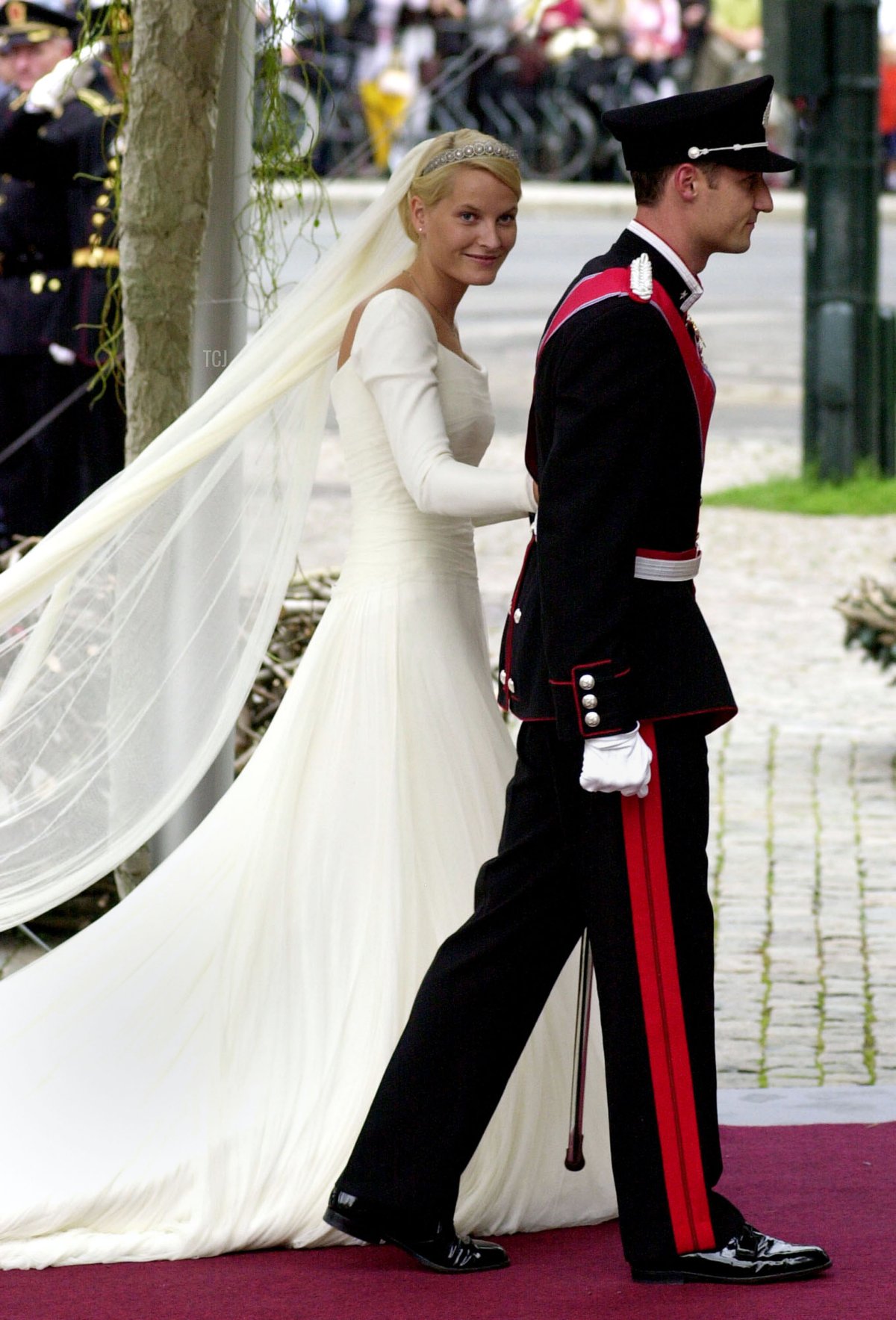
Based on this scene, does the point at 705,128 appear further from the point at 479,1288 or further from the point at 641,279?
the point at 479,1288

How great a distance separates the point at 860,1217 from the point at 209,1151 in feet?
3.43

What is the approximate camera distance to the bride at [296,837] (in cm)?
368

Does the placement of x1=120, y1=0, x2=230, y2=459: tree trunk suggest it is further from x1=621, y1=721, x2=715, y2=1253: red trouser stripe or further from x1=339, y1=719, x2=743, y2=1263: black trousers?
x1=621, y1=721, x2=715, y2=1253: red trouser stripe

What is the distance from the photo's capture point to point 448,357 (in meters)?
3.82

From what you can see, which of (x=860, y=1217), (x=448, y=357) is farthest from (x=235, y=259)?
(x=860, y=1217)

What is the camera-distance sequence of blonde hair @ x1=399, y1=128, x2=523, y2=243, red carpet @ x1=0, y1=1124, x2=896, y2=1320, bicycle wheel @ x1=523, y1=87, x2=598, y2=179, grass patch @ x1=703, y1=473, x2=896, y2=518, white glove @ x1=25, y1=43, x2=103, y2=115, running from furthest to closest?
1. bicycle wheel @ x1=523, y1=87, x2=598, y2=179
2. grass patch @ x1=703, y1=473, x2=896, y2=518
3. white glove @ x1=25, y1=43, x2=103, y2=115
4. blonde hair @ x1=399, y1=128, x2=523, y2=243
5. red carpet @ x1=0, y1=1124, x2=896, y2=1320

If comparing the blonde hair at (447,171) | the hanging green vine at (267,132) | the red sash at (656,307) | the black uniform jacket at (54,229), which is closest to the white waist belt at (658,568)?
the red sash at (656,307)

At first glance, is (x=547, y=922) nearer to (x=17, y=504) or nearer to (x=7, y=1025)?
(x=7, y=1025)

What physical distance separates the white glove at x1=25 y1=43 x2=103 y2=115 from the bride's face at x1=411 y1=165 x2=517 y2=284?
194 centimetres

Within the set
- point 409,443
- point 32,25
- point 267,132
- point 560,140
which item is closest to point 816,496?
point 32,25

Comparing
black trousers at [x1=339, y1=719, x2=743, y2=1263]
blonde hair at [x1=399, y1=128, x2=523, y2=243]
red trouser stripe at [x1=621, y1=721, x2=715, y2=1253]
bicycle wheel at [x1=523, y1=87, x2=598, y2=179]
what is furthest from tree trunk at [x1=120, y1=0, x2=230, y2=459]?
bicycle wheel at [x1=523, y1=87, x2=598, y2=179]

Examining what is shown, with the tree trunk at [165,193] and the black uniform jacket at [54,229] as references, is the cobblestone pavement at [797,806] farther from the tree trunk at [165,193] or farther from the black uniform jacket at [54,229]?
the black uniform jacket at [54,229]

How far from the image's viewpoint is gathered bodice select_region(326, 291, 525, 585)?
12.0 feet

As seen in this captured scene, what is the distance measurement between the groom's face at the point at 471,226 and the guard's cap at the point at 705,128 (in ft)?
1.50
